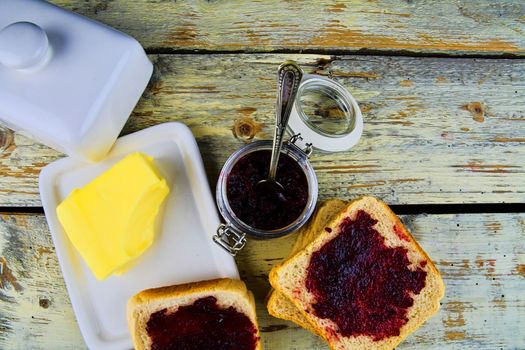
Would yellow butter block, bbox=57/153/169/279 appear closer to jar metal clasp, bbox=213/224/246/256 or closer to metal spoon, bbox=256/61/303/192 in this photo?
jar metal clasp, bbox=213/224/246/256

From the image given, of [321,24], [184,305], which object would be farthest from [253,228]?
[321,24]

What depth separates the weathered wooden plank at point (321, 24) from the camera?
1.45 metres

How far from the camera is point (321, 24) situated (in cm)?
147

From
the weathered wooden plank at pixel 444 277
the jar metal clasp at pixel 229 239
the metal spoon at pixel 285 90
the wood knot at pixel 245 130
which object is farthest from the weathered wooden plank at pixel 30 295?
the metal spoon at pixel 285 90

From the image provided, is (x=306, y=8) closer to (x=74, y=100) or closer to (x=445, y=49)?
(x=445, y=49)

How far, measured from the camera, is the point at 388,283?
1.31m

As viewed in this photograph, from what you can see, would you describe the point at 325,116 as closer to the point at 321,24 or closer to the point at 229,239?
the point at 321,24

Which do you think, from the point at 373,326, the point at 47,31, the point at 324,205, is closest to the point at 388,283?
the point at 373,326

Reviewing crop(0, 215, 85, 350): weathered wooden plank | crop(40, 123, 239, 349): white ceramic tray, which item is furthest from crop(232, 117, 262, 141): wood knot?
crop(0, 215, 85, 350): weathered wooden plank

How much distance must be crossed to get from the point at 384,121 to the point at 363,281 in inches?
17.0

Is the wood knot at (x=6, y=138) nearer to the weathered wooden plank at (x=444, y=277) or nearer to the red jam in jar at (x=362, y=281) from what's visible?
the weathered wooden plank at (x=444, y=277)

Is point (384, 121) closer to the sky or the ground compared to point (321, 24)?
closer to the ground

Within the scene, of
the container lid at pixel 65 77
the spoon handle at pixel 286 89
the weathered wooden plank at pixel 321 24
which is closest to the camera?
the spoon handle at pixel 286 89

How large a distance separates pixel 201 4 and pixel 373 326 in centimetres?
92
